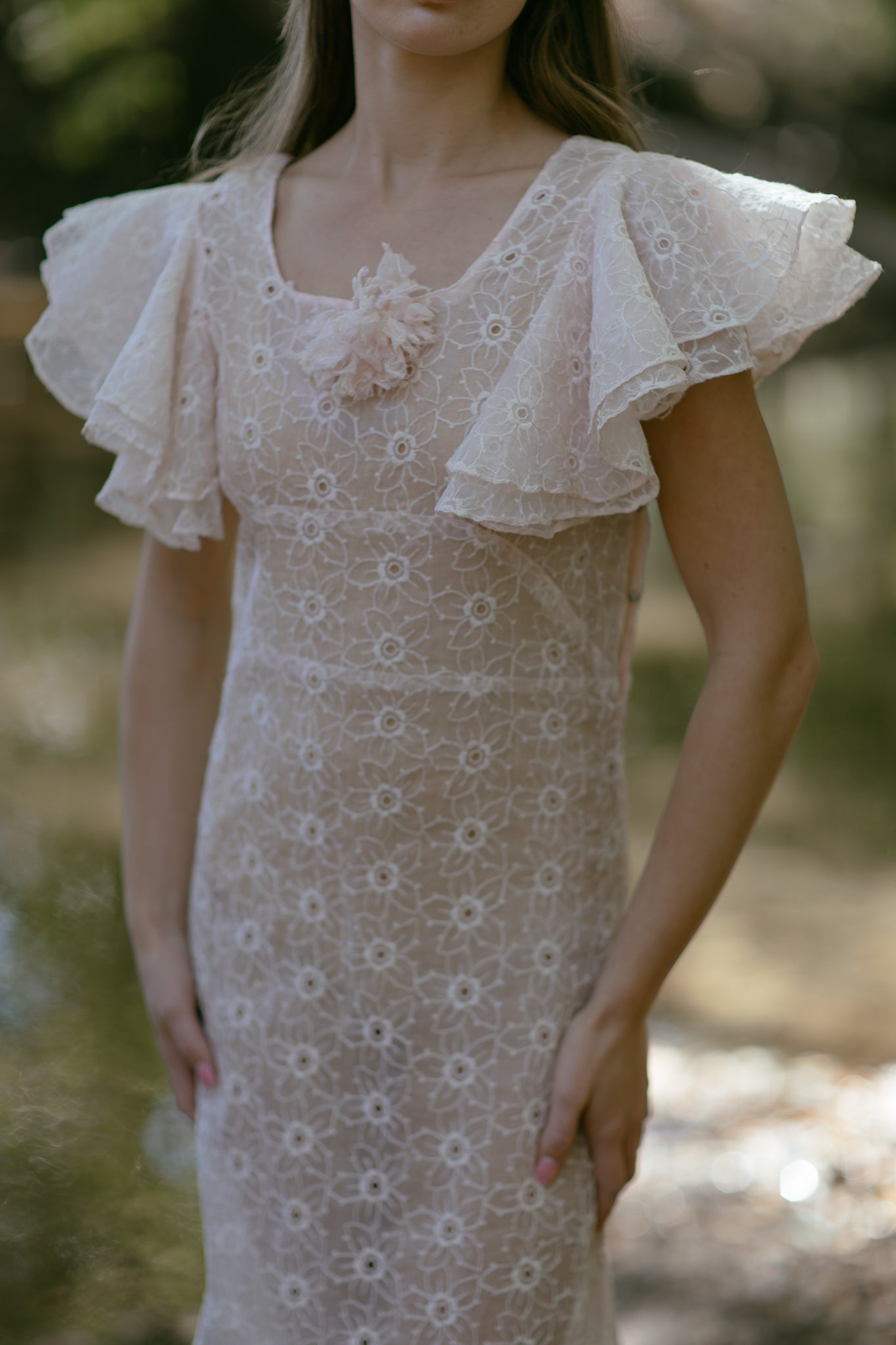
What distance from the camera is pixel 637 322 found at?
1.10m

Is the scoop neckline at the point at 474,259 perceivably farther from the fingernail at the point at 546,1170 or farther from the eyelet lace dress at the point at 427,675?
the fingernail at the point at 546,1170

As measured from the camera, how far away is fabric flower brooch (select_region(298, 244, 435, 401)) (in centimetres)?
117

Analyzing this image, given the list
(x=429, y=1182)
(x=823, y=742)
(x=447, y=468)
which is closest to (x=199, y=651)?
(x=447, y=468)

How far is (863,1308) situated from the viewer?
8.40 feet

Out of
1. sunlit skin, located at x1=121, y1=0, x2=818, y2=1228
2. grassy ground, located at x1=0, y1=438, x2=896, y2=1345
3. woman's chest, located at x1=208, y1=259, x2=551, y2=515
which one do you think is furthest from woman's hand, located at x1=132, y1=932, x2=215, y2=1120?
grassy ground, located at x1=0, y1=438, x2=896, y2=1345

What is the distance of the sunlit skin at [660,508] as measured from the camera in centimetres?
114

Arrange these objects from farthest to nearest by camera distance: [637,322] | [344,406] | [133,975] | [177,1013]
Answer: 1. [133,975]
2. [177,1013]
3. [344,406]
4. [637,322]

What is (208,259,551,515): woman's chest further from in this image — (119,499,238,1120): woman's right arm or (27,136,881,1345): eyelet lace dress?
(119,499,238,1120): woman's right arm

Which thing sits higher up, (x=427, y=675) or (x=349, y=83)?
(x=349, y=83)

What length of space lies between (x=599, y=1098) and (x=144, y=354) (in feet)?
2.51

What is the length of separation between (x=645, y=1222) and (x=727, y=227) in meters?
2.11

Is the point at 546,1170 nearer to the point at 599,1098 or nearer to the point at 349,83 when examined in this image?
the point at 599,1098

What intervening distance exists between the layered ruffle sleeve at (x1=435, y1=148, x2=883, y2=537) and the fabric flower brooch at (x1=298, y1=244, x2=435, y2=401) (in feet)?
0.27

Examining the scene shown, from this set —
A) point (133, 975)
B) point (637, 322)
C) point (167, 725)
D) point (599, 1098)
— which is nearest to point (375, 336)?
point (637, 322)
